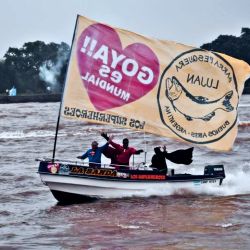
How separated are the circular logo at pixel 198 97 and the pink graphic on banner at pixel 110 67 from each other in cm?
66

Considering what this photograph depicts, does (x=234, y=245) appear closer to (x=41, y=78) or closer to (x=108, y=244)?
(x=108, y=244)

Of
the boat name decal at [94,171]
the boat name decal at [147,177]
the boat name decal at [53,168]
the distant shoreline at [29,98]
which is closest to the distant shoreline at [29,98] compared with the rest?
the distant shoreline at [29,98]

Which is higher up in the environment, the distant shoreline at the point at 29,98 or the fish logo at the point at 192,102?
the distant shoreline at the point at 29,98

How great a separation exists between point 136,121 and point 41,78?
13094 cm

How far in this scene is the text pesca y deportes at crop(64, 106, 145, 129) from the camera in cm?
1930

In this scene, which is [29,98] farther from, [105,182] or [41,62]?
[105,182]

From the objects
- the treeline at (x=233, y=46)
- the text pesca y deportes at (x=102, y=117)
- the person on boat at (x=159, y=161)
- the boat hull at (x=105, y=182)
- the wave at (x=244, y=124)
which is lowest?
the boat hull at (x=105, y=182)

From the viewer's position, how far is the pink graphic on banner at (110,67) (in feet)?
63.8

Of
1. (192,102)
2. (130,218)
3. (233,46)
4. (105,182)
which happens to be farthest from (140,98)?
(233,46)

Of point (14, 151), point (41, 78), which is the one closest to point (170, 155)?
point (14, 151)

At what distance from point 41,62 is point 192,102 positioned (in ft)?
461

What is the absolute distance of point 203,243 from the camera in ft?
51.0

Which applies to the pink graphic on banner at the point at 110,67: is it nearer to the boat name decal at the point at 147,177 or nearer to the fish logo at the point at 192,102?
the fish logo at the point at 192,102

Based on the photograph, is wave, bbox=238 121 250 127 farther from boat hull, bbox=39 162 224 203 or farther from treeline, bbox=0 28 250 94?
treeline, bbox=0 28 250 94
